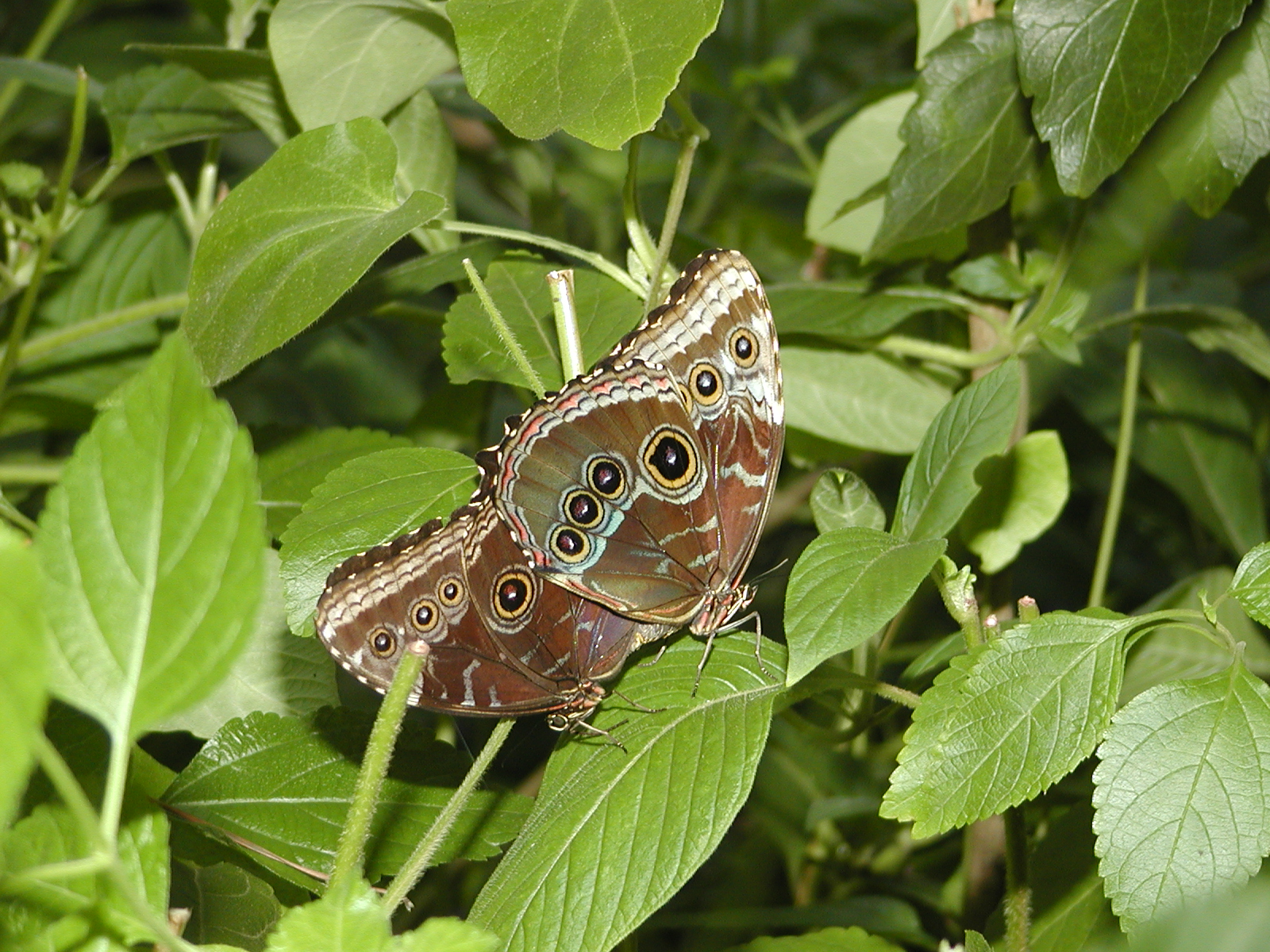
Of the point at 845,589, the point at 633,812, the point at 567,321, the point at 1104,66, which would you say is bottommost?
the point at 633,812

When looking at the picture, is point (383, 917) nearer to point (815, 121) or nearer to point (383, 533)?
point (383, 533)

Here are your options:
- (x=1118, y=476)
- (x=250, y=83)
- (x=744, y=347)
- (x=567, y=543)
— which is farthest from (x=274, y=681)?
(x=1118, y=476)

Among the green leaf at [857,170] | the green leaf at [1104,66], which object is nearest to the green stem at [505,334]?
the green leaf at [1104,66]

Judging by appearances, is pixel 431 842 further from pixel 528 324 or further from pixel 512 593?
pixel 528 324

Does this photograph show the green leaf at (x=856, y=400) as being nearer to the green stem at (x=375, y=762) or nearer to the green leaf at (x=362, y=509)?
the green leaf at (x=362, y=509)

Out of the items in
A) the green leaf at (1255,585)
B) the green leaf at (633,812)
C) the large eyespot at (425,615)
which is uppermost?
the large eyespot at (425,615)

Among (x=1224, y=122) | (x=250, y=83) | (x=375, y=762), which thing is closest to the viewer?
(x=375, y=762)

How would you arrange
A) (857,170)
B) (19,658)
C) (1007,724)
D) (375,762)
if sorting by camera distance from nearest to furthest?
(19,658)
(375,762)
(1007,724)
(857,170)

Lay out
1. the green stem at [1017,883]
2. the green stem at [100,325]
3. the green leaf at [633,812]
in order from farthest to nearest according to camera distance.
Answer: the green stem at [100,325]
the green stem at [1017,883]
the green leaf at [633,812]
